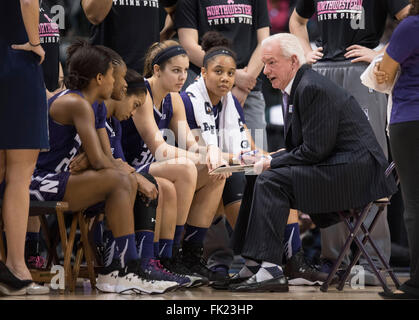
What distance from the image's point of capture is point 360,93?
214 inches

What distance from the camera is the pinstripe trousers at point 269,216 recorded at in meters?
4.36

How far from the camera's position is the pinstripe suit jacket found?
174 inches

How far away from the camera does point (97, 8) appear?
5312mm

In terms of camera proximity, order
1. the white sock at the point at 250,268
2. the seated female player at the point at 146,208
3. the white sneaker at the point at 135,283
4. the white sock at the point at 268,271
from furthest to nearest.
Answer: the white sock at the point at 250,268 → the seated female player at the point at 146,208 → the white sock at the point at 268,271 → the white sneaker at the point at 135,283

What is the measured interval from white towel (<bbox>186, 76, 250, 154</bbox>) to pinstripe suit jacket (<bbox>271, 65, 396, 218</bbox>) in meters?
0.88

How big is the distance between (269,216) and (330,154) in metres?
0.53

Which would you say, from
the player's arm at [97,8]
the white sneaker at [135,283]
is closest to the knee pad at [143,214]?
the white sneaker at [135,283]

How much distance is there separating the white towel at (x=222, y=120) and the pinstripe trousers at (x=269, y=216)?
0.98 meters

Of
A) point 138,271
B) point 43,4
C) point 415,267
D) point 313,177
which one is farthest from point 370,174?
point 43,4

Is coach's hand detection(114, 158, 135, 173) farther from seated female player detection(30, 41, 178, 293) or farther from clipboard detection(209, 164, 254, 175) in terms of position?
clipboard detection(209, 164, 254, 175)

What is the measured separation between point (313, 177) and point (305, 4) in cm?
193

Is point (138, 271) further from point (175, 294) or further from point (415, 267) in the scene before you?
point (415, 267)

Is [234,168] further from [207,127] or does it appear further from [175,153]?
[207,127]

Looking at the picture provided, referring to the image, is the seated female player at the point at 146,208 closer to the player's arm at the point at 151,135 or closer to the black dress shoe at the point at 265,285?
the player's arm at the point at 151,135
